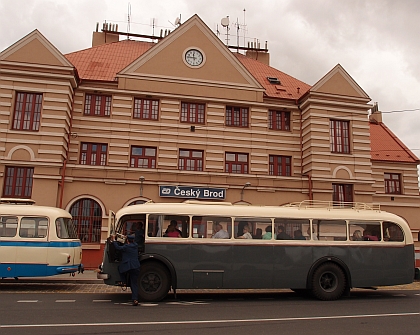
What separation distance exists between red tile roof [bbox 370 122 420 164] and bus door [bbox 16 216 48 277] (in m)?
25.4

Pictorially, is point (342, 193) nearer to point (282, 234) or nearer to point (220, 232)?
point (282, 234)

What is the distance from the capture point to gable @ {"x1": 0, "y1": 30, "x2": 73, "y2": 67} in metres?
22.1

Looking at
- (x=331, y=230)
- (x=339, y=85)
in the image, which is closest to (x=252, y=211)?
(x=331, y=230)

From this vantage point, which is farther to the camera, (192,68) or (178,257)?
(192,68)

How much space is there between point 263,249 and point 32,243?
26.0 feet

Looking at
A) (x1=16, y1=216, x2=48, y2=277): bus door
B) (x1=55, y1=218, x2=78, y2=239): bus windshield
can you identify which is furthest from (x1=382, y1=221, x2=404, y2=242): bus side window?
(x1=16, y1=216, x2=48, y2=277): bus door

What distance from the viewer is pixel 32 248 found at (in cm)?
1416

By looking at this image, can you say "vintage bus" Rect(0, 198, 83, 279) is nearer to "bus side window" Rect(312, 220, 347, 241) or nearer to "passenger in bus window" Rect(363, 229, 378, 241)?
"bus side window" Rect(312, 220, 347, 241)

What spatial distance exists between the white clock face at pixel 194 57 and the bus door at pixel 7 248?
15.0 m

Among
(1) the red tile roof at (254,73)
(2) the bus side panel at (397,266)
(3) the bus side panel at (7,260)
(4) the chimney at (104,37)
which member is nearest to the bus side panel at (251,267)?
(2) the bus side panel at (397,266)

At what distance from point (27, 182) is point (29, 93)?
16.0 feet

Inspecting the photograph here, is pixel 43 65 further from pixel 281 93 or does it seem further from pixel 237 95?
pixel 281 93

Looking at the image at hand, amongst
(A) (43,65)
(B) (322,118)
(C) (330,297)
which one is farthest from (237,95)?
(C) (330,297)

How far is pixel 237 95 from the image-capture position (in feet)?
83.6
